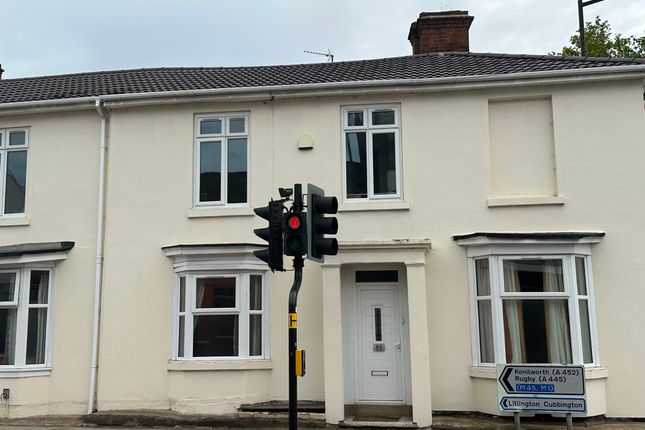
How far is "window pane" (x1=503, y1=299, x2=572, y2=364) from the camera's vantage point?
34.3 feet

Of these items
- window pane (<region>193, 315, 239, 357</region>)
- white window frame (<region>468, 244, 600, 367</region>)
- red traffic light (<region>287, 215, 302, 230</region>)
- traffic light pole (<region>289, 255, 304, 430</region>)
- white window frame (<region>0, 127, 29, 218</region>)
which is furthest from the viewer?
white window frame (<region>0, 127, 29, 218</region>)

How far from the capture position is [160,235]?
1173 centimetres

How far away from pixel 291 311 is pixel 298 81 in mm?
6320

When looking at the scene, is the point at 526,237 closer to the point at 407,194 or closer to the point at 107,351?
the point at 407,194

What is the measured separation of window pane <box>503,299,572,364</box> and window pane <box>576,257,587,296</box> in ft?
1.24

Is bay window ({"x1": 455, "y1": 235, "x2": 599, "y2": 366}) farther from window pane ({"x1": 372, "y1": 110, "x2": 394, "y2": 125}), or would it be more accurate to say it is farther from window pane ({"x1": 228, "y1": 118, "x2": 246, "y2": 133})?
window pane ({"x1": 228, "y1": 118, "x2": 246, "y2": 133})

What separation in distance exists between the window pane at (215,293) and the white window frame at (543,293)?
4396mm

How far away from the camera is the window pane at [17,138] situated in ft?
41.3

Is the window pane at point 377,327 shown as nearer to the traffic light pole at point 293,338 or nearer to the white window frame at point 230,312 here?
the white window frame at point 230,312

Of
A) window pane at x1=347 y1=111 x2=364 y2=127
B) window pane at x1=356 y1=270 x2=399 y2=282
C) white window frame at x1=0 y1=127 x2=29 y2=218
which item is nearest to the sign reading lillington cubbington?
window pane at x1=356 y1=270 x2=399 y2=282

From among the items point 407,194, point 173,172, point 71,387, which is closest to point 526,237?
point 407,194

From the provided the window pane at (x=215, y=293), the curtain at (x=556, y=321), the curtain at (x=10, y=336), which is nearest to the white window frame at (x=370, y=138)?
the window pane at (x=215, y=293)

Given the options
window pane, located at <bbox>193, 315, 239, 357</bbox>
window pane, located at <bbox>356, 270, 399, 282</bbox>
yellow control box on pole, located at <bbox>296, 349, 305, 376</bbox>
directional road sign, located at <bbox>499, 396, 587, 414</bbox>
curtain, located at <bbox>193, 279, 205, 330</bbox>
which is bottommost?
directional road sign, located at <bbox>499, 396, 587, 414</bbox>

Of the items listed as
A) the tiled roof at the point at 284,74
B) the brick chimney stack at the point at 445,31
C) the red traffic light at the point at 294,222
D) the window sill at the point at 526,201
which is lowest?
the red traffic light at the point at 294,222
